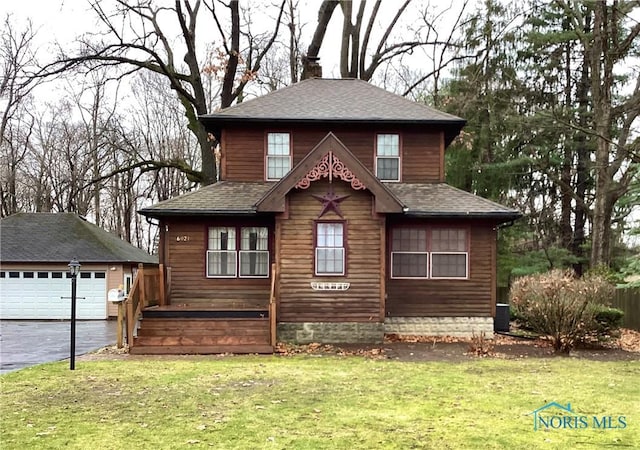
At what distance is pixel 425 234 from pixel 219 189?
239 inches

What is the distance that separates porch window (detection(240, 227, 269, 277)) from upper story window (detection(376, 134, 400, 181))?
4.01m

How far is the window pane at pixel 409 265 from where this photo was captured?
649 inches

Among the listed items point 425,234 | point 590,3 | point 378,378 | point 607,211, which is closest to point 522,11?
point 590,3

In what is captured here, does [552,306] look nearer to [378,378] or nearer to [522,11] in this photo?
[378,378]

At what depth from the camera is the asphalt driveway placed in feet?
43.4

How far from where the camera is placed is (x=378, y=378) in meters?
10.3

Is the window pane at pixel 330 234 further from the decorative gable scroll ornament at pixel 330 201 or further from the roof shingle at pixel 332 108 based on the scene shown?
the roof shingle at pixel 332 108

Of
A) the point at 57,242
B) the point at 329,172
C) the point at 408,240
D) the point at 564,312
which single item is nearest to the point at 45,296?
the point at 57,242

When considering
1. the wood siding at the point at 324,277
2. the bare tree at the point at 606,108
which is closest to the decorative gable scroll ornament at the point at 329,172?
the wood siding at the point at 324,277

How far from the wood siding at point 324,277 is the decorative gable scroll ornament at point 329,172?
0.49m

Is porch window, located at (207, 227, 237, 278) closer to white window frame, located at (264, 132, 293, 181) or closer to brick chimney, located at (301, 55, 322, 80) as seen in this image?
white window frame, located at (264, 132, 293, 181)

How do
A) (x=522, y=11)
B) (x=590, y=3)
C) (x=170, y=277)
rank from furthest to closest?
1. (x=522, y=11)
2. (x=590, y=3)
3. (x=170, y=277)

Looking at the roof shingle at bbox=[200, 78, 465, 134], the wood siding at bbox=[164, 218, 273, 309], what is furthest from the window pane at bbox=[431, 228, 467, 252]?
the wood siding at bbox=[164, 218, 273, 309]

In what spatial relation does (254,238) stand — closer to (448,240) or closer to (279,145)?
(279,145)
